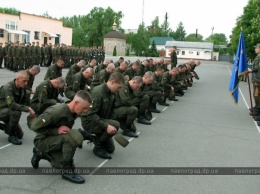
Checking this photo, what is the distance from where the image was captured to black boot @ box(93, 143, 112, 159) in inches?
254

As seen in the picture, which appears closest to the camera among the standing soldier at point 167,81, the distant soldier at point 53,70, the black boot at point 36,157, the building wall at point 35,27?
the black boot at point 36,157

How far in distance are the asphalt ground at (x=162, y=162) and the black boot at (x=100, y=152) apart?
11 centimetres

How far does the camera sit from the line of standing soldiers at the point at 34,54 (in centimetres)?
2206

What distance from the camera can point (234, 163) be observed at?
6.72 metres

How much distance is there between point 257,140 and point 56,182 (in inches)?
223

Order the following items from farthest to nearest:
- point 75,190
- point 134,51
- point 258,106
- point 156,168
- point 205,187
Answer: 1. point 134,51
2. point 258,106
3. point 156,168
4. point 205,187
5. point 75,190

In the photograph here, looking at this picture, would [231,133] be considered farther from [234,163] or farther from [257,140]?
[234,163]

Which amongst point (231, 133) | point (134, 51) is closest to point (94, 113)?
point (231, 133)

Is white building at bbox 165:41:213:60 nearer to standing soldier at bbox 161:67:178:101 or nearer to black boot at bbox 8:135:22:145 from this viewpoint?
standing soldier at bbox 161:67:178:101

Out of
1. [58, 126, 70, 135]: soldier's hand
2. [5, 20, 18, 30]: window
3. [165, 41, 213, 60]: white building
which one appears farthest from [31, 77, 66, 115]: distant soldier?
[165, 41, 213, 60]: white building

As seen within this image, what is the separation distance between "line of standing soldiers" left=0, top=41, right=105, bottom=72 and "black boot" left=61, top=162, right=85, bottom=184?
14.6 meters

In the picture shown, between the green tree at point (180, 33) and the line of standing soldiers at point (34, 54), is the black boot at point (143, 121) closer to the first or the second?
the line of standing soldiers at point (34, 54)

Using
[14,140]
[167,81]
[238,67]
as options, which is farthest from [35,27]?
[14,140]

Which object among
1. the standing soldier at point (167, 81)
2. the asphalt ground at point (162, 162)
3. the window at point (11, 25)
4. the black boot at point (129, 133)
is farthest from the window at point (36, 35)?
the black boot at point (129, 133)
